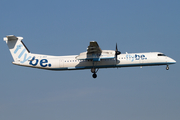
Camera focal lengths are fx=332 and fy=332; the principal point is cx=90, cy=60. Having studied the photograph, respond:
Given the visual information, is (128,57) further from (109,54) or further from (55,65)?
(55,65)

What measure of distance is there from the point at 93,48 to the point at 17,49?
9.00 meters

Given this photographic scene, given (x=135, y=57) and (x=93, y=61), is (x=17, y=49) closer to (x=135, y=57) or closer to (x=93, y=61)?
(x=93, y=61)

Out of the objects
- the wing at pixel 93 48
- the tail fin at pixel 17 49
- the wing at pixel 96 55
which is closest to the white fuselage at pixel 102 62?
the tail fin at pixel 17 49

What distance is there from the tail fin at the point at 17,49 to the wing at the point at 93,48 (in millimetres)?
7154

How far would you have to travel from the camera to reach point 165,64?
120 ft

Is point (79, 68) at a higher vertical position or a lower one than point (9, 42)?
lower

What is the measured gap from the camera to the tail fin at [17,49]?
121 feet

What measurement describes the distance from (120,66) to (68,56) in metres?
5.86

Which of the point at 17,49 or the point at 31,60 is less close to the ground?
the point at 17,49

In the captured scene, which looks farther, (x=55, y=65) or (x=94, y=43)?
(x=55, y=65)

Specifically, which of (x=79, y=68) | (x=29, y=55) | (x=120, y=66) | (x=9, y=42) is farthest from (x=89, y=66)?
(x=9, y=42)

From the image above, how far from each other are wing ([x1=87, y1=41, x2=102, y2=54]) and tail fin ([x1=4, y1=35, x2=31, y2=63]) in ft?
23.5

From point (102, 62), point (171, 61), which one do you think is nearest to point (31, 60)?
point (102, 62)

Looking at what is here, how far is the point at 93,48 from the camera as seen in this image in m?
34.5
